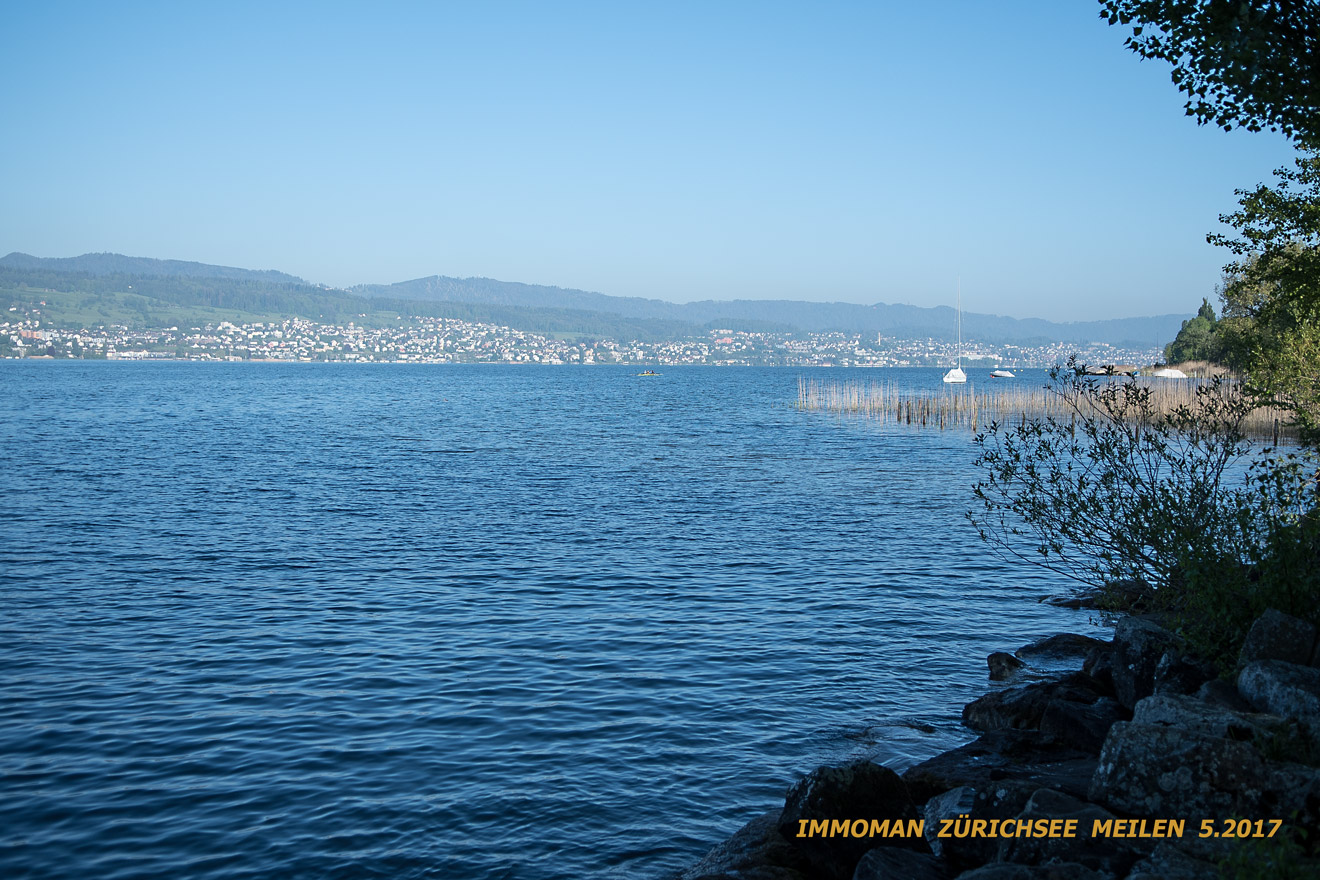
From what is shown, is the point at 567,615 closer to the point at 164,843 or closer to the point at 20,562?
the point at 164,843

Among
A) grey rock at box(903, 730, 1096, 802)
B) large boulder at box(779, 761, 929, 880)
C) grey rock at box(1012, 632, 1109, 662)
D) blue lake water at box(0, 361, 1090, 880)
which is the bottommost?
Result: blue lake water at box(0, 361, 1090, 880)

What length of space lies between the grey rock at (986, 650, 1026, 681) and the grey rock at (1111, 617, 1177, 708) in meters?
2.68

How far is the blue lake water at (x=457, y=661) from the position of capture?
1111 centimetres

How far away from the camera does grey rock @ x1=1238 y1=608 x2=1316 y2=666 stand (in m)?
10.6

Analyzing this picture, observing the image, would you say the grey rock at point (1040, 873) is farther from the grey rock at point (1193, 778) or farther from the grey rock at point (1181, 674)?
the grey rock at point (1181, 674)

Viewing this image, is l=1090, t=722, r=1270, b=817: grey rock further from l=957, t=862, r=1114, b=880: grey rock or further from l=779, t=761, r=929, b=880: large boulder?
l=779, t=761, r=929, b=880: large boulder

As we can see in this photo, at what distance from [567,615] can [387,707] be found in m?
5.89

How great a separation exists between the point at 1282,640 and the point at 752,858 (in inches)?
252

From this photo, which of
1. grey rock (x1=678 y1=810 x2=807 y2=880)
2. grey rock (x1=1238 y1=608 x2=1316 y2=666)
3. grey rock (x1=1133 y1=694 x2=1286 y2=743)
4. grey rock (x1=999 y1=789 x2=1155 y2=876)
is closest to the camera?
grey rock (x1=999 y1=789 x2=1155 y2=876)

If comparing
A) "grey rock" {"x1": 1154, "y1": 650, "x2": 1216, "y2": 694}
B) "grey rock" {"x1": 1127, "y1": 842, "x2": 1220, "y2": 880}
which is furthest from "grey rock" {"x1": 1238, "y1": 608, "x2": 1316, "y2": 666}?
"grey rock" {"x1": 1127, "y1": 842, "x2": 1220, "y2": 880}

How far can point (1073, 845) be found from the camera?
301 inches

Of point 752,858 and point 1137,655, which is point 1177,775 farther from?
point 1137,655

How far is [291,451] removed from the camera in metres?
53.3

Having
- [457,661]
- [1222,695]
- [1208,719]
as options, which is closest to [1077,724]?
[1222,695]
